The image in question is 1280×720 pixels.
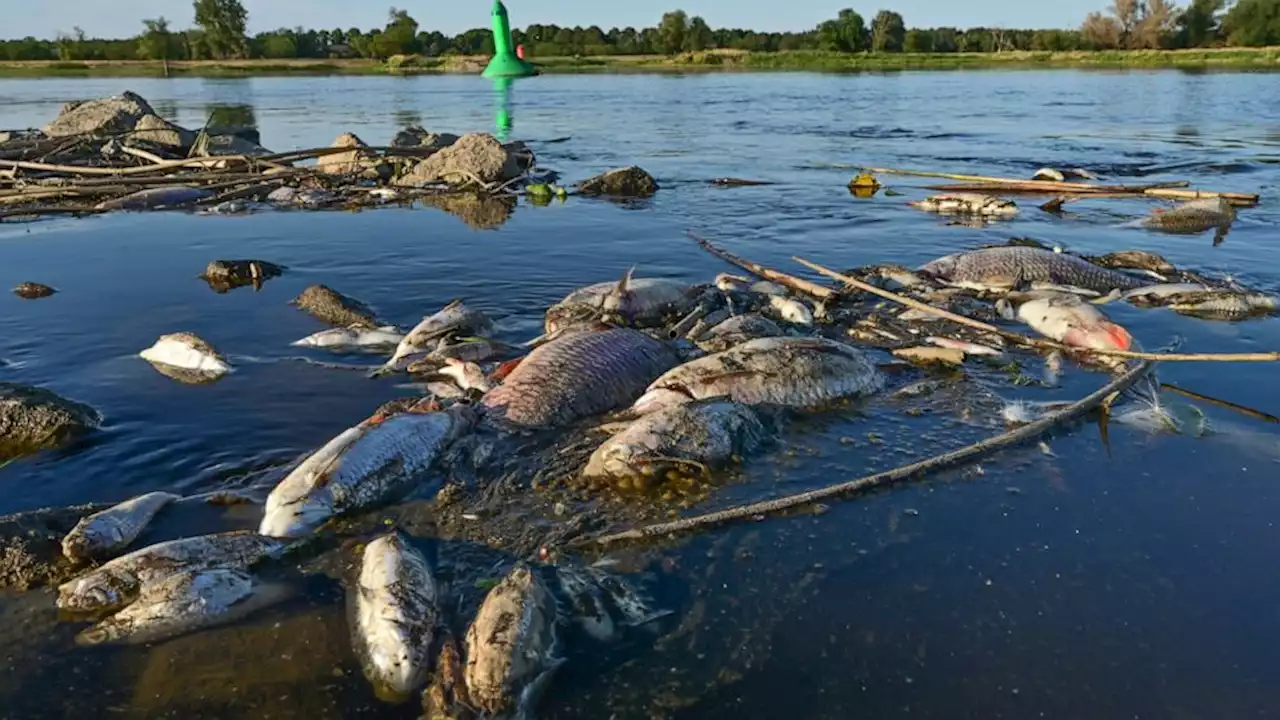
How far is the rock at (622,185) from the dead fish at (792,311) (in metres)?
8.82

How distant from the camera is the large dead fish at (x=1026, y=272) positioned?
8.69 metres

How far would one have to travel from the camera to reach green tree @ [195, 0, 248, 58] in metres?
93.1

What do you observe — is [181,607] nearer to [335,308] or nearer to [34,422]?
[34,422]

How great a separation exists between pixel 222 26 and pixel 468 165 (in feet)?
303

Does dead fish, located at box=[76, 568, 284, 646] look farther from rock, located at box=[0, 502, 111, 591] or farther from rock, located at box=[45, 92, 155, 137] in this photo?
rock, located at box=[45, 92, 155, 137]

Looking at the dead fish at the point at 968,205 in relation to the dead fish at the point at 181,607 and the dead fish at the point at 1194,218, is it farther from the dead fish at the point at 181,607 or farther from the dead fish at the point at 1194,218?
the dead fish at the point at 181,607

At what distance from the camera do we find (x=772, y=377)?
5.91 meters

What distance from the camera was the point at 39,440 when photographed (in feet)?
17.8

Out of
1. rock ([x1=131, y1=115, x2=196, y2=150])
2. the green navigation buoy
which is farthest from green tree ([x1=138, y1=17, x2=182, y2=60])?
Answer: rock ([x1=131, y1=115, x2=196, y2=150])

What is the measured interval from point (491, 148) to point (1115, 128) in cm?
1952

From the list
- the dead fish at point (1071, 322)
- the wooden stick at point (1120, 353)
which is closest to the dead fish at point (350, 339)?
the wooden stick at point (1120, 353)

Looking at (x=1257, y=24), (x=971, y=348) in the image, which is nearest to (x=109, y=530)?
(x=971, y=348)

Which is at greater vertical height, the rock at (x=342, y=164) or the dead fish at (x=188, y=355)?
the rock at (x=342, y=164)

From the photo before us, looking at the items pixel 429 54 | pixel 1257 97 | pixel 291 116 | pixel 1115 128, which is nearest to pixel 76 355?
pixel 1115 128
